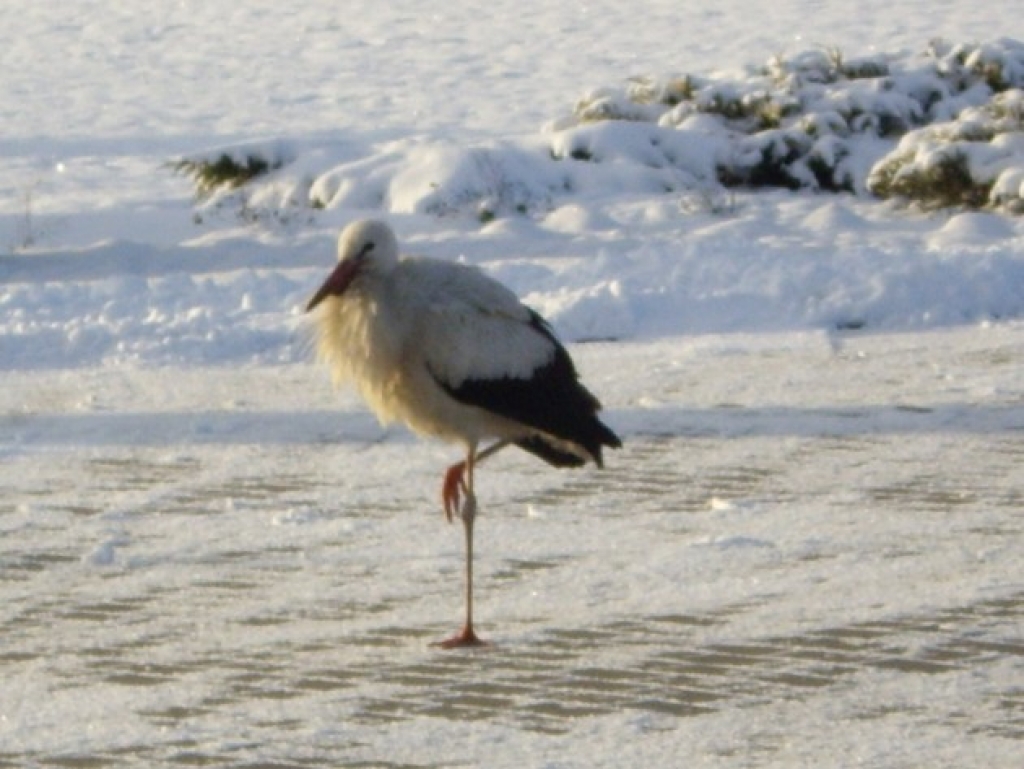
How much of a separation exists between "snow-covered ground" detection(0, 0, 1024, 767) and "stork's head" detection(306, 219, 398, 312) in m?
1.15

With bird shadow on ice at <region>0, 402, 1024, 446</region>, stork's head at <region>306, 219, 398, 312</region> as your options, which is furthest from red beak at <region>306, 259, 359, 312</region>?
bird shadow on ice at <region>0, 402, 1024, 446</region>

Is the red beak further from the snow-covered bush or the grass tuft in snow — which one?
the grass tuft in snow

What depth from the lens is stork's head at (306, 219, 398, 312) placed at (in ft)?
27.4

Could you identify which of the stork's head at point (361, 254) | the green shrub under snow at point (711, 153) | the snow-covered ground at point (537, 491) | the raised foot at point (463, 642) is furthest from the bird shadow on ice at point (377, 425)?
the green shrub under snow at point (711, 153)

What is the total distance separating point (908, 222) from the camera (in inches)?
705

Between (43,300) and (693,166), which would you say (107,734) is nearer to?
(43,300)

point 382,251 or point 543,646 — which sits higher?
point 382,251

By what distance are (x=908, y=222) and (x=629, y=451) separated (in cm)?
750

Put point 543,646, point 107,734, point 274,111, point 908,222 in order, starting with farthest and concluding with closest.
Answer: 1. point 274,111
2. point 908,222
3. point 543,646
4. point 107,734

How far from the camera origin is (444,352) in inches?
328

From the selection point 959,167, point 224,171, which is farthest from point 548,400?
Result: point 224,171

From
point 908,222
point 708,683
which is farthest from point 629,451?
point 908,222

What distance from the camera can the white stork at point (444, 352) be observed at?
8336 mm

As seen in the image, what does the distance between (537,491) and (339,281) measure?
221cm
